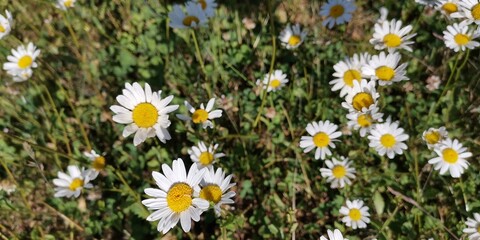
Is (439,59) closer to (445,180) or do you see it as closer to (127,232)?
(445,180)

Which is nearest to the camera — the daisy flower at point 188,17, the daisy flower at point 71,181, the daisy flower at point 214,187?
the daisy flower at point 214,187

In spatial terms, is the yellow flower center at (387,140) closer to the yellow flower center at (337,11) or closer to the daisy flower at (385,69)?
the daisy flower at (385,69)

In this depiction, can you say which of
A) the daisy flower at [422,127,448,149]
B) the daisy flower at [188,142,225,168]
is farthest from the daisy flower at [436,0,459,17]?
the daisy flower at [188,142,225,168]

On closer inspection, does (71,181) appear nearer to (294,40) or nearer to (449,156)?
(294,40)

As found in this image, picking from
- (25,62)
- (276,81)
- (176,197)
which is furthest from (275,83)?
(25,62)

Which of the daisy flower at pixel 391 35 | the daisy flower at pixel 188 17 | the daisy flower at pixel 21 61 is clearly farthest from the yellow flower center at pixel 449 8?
the daisy flower at pixel 21 61

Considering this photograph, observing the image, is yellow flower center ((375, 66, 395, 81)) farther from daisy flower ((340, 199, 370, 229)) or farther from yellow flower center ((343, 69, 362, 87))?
daisy flower ((340, 199, 370, 229))
